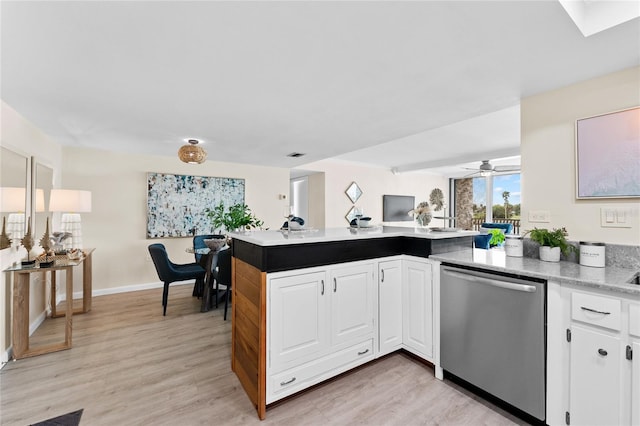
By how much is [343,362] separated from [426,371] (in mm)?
725

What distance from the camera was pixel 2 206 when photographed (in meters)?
2.27

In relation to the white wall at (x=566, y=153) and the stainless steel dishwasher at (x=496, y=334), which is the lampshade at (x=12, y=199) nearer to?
the stainless steel dishwasher at (x=496, y=334)

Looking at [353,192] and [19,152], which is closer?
[19,152]

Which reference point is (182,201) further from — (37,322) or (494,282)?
(494,282)

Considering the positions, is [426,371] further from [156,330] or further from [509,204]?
[509,204]

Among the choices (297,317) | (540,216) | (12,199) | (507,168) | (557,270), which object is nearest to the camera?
(557,270)

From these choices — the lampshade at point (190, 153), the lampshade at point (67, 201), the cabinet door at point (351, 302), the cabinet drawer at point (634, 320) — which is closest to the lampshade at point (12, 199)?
the lampshade at point (67, 201)

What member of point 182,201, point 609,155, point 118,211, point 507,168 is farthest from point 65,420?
point 507,168

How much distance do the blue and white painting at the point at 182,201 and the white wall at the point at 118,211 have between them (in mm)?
124

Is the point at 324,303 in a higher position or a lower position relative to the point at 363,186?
lower

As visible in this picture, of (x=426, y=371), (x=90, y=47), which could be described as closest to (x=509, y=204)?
(x=426, y=371)

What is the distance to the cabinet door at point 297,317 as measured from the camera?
1.77 metres

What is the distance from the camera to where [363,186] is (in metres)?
7.31

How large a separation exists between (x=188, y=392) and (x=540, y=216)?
3.00 meters
